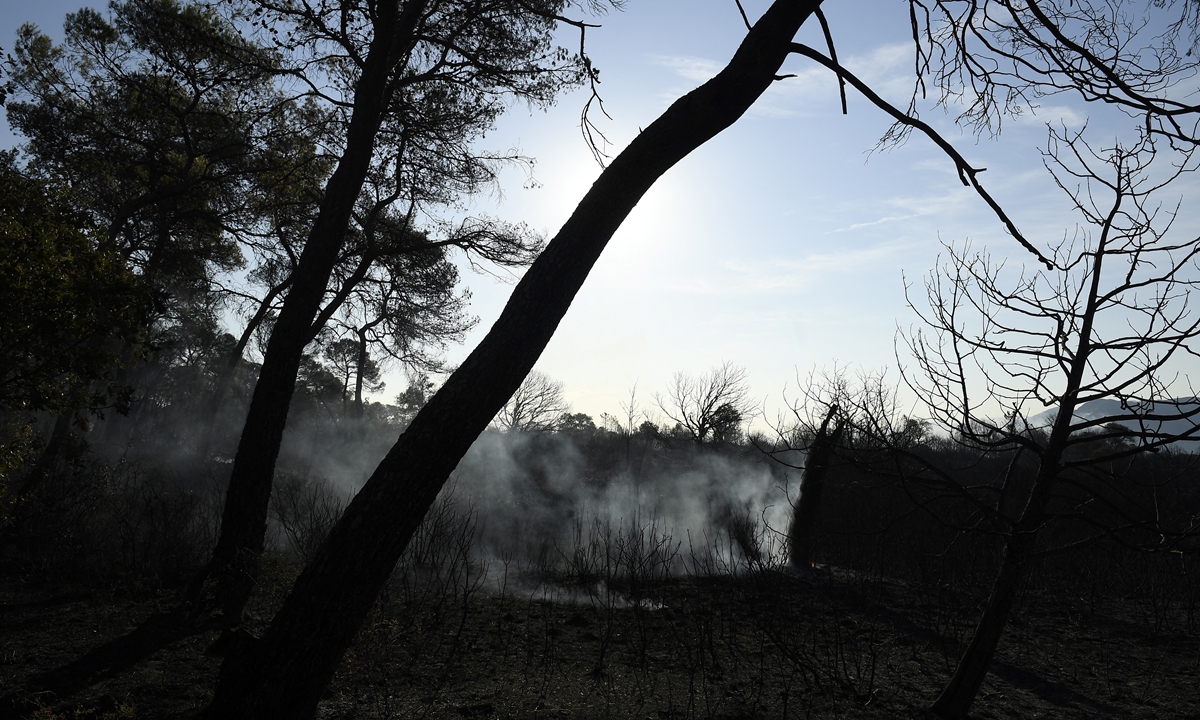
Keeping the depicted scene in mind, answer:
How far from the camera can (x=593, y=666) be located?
19.7ft

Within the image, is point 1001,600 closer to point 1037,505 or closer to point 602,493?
point 1037,505

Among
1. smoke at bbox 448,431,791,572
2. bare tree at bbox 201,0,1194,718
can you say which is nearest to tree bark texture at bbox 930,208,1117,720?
bare tree at bbox 201,0,1194,718

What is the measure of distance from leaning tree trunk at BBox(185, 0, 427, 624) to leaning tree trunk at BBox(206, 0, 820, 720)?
3.14 metres

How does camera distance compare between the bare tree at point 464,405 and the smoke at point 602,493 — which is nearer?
the bare tree at point 464,405

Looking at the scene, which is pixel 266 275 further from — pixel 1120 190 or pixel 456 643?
pixel 1120 190

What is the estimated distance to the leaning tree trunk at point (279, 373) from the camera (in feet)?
19.5

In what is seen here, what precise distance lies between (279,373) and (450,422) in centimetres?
370

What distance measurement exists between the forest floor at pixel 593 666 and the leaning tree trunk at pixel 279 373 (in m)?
0.39

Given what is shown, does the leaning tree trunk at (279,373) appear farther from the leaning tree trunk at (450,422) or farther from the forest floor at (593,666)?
the leaning tree trunk at (450,422)

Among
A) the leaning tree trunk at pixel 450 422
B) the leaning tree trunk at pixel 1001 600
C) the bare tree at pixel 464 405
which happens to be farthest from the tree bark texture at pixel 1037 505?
the leaning tree trunk at pixel 450 422

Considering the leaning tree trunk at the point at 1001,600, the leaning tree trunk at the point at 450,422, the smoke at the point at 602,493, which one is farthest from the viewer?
the smoke at the point at 602,493

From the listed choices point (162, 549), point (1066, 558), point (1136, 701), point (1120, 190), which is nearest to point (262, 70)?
point (162, 549)

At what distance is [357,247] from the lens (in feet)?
42.7

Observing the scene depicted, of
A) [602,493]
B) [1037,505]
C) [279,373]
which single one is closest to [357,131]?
[279,373]
